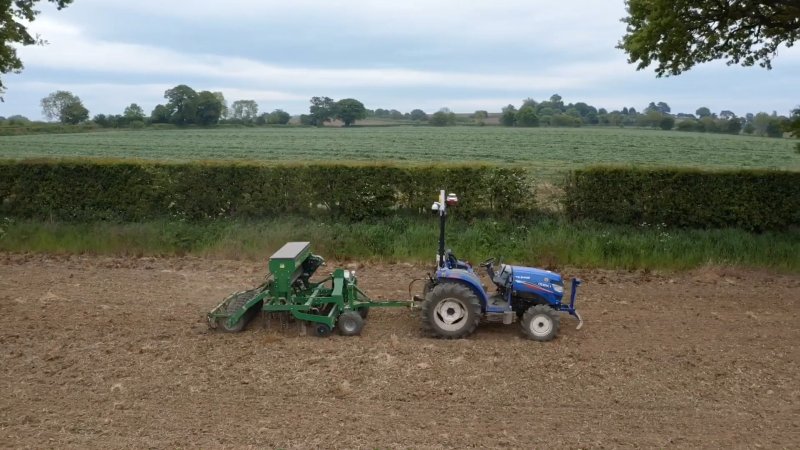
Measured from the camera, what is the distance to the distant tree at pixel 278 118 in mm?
62156

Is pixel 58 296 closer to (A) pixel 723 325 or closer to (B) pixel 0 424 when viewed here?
(B) pixel 0 424

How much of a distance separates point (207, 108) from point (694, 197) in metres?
45.2

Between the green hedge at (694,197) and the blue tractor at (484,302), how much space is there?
567 cm

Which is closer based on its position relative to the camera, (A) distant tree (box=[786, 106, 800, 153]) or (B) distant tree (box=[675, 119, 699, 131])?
(A) distant tree (box=[786, 106, 800, 153])

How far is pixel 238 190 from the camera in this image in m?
13.5

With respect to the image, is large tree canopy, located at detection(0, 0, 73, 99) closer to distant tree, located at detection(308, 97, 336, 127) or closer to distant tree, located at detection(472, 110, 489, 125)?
distant tree, located at detection(308, 97, 336, 127)

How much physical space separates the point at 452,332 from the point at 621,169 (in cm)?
683

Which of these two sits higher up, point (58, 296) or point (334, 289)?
point (334, 289)

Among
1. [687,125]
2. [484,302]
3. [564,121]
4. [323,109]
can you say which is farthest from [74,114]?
[484,302]

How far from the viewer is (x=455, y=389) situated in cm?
619

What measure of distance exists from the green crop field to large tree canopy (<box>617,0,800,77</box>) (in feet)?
44.7

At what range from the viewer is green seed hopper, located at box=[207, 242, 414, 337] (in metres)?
7.64

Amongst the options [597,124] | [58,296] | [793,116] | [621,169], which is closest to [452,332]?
[58,296]

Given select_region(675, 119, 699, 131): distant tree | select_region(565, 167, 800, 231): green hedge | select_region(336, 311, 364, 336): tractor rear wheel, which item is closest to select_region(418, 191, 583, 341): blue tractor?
select_region(336, 311, 364, 336): tractor rear wheel
